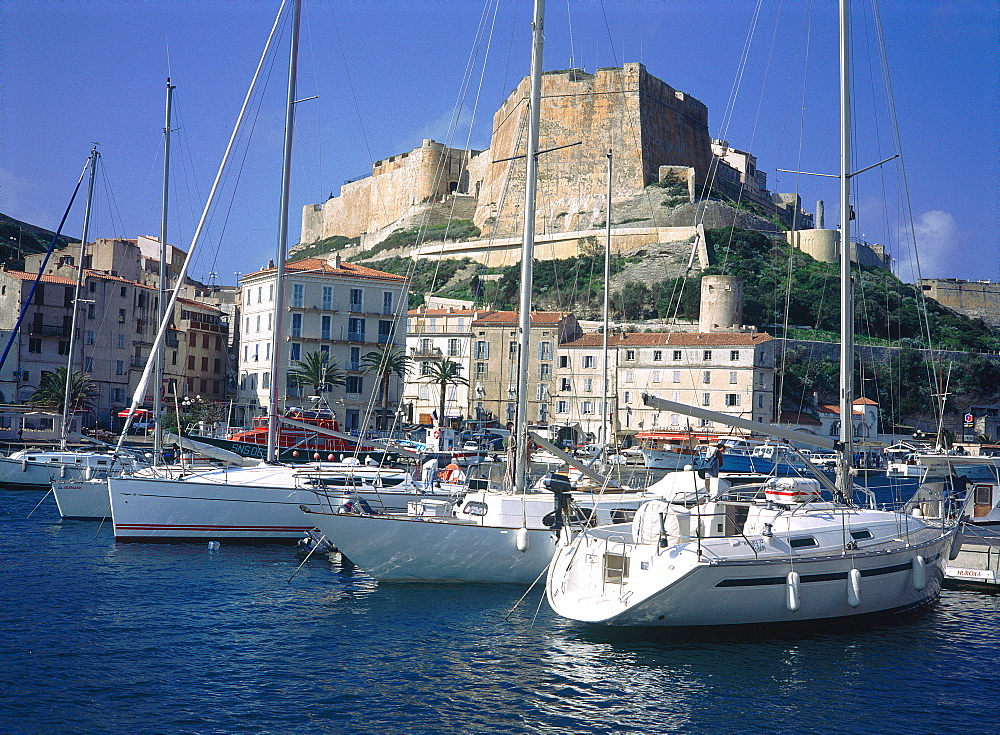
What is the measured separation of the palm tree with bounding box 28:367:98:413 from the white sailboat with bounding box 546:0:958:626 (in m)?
38.7

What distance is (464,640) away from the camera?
46.0 feet

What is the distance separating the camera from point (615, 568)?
46.2 ft

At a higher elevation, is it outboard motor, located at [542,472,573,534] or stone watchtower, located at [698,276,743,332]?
stone watchtower, located at [698,276,743,332]

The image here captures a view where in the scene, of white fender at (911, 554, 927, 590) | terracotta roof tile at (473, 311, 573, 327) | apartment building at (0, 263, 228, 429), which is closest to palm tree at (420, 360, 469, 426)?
terracotta roof tile at (473, 311, 573, 327)

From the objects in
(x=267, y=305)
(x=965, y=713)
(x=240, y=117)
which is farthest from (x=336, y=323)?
(x=965, y=713)

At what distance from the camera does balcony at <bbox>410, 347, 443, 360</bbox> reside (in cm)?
6066

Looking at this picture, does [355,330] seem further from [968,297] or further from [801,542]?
[968,297]

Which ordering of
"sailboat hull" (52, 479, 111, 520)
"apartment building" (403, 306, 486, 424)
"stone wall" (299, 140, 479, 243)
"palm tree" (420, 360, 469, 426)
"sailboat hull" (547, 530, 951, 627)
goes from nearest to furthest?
"sailboat hull" (547, 530, 951, 627) → "sailboat hull" (52, 479, 111, 520) → "palm tree" (420, 360, 469, 426) → "apartment building" (403, 306, 486, 424) → "stone wall" (299, 140, 479, 243)

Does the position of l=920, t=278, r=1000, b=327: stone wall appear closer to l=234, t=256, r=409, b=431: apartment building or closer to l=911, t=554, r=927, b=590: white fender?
l=234, t=256, r=409, b=431: apartment building

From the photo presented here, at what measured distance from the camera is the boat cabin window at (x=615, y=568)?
549 inches

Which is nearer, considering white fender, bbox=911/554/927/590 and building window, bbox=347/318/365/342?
white fender, bbox=911/554/927/590

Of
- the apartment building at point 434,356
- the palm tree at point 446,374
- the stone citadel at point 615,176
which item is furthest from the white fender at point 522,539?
the stone citadel at point 615,176

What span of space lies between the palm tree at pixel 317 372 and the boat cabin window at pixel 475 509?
3051cm

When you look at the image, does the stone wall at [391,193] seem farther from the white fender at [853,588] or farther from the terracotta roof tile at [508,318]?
the white fender at [853,588]
